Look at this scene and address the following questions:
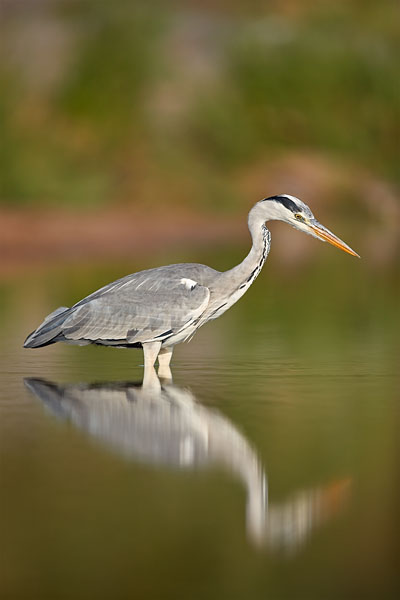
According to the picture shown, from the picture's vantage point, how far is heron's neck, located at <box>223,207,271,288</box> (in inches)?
→ 294

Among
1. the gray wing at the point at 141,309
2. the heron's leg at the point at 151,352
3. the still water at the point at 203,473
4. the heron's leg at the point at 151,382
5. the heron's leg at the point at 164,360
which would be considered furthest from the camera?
the heron's leg at the point at 164,360

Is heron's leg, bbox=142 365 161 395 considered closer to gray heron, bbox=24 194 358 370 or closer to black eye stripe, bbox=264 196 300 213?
gray heron, bbox=24 194 358 370

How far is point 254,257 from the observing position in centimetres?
755

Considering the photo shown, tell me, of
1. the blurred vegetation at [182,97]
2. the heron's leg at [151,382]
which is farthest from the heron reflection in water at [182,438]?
the blurred vegetation at [182,97]

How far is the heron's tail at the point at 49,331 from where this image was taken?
7516 millimetres

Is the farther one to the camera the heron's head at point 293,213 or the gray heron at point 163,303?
the heron's head at point 293,213

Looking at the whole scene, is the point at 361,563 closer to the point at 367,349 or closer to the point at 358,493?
the point at 358,493

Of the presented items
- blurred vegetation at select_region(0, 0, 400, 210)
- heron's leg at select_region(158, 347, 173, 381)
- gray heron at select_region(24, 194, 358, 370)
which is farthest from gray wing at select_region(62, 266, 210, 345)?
blurred vegetation at select_region(0, 0, 400, 210)

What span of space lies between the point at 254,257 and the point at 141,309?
0.71 meters

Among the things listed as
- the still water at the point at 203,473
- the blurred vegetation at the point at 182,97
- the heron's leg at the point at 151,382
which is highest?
the blurred vegetation at the point at 182,97

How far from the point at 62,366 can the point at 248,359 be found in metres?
1.16

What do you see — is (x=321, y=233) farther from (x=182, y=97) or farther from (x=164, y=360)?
(x=182, y=97)

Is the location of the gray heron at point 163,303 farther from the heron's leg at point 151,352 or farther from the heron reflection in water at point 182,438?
the heron reflection in water at point 182,438

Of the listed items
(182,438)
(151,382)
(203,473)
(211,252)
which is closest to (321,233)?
(151,382)
